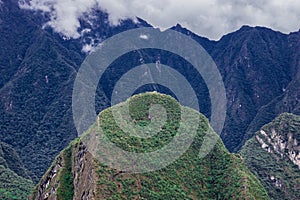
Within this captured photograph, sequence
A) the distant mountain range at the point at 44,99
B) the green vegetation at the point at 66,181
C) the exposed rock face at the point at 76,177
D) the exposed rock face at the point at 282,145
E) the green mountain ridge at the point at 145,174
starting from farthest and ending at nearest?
the distant mountain range at the point at 44,99 → the exposed rock face at the point at 282,145 → the green vegetation at the point at 66,181 → the green mountain ridge at the point at 145,174 → the exposed rock face at the point at 76,177

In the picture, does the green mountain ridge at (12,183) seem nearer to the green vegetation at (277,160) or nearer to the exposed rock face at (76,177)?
the exposed rock face at (76,177)

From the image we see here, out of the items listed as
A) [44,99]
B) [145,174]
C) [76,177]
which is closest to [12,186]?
[76,177]

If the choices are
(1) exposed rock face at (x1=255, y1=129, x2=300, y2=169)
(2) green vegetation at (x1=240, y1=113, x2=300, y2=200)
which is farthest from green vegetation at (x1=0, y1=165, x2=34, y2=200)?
(1) exposed rock face at (x1=255, y1=129, x2=300, y2=169)

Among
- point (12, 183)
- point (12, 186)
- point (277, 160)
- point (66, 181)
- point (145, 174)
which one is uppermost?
point (277, 160)

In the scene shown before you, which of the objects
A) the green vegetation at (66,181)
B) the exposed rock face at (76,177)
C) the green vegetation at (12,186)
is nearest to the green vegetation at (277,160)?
the green vegetation at (66,181)

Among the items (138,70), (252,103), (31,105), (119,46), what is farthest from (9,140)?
(252,103)

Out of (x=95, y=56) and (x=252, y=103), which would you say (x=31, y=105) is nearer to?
(x=95, y=56)

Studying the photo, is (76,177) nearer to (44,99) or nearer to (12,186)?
(12,186)

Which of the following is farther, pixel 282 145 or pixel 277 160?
pixel 282 145
